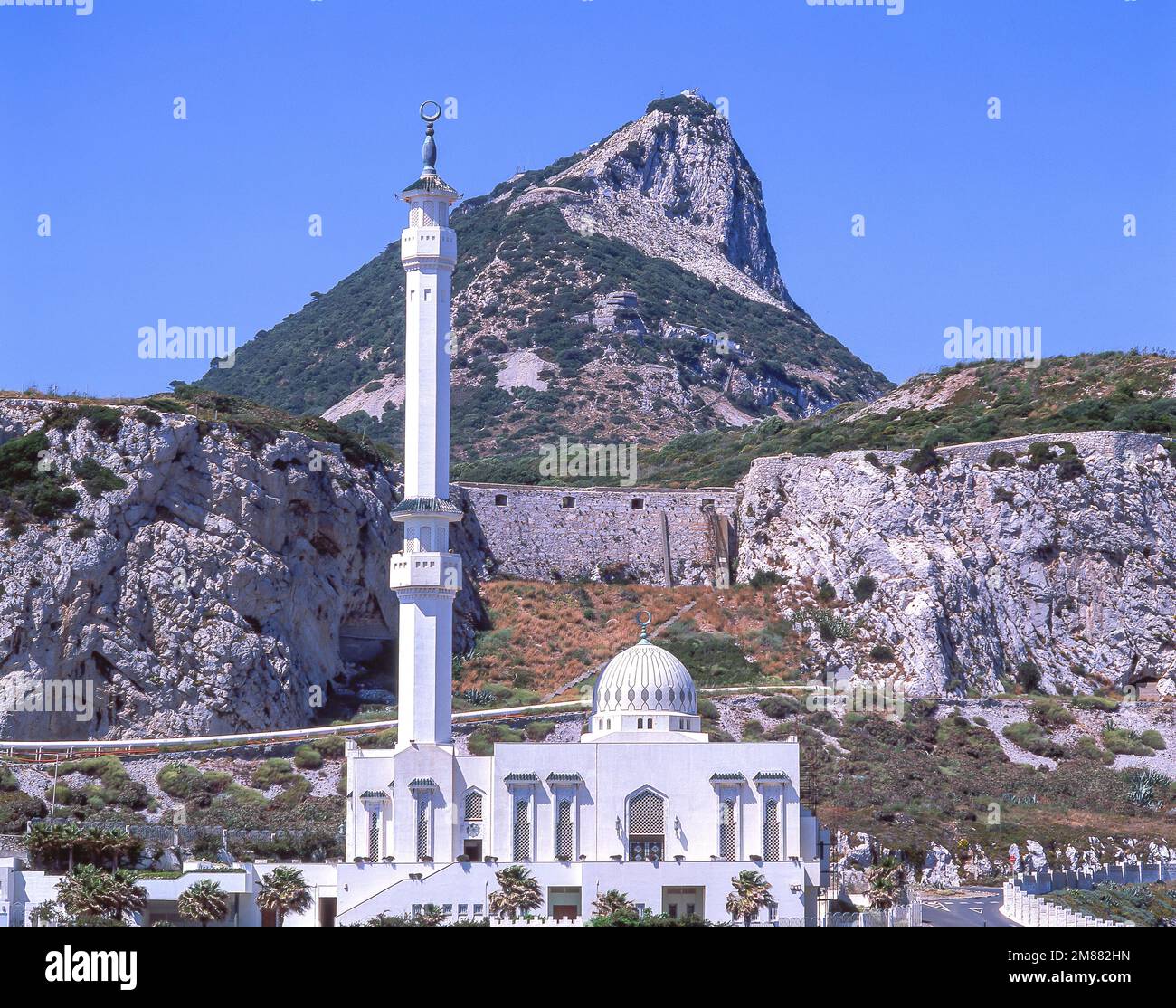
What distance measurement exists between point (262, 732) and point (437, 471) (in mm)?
19214

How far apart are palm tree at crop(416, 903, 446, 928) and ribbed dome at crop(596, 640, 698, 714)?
1067cm

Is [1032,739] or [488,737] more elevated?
[488,737]

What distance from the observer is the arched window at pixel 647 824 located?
224 ft

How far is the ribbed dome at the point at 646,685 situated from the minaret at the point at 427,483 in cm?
509

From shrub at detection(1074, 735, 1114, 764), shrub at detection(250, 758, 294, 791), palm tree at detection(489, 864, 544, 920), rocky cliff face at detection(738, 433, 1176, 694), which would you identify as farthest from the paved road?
rocky cliff face at detection(738, 433, 1176, 694)

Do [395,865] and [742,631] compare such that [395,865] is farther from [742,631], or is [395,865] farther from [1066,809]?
[742,631]

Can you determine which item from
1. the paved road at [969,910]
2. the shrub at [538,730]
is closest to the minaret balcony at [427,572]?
the paved road at [969,910]

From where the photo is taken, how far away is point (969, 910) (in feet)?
219

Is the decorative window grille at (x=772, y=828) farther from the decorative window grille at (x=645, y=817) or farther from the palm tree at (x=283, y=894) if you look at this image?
the palm tree at (x=283, y=894)

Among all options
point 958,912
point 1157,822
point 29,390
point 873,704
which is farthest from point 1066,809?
point 29,390

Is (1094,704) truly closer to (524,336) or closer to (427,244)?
(427,244)

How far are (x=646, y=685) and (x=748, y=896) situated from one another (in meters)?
8.66

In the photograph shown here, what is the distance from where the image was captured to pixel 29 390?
97938 mm

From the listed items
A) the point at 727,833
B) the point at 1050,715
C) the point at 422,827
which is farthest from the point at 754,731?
the point at 422,827
